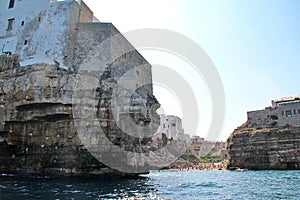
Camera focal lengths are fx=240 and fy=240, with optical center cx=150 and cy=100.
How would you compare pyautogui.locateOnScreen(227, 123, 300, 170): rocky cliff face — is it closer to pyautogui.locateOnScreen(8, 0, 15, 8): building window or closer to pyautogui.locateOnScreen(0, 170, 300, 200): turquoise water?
pyautogui.locateOnScreen(0, 170, 300, 200): turquoise water

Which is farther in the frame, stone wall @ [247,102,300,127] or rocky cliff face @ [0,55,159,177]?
stone wall @ [247,102,300,127]

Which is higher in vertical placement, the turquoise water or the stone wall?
the stone wall

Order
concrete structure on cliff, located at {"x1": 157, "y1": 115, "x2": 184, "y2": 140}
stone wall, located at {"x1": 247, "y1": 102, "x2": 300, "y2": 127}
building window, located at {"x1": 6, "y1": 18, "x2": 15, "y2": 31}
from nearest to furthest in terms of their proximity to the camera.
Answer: building window, located at {"x1": 6, "y1": 18, "x2": 15, "y2": 31} → stone wall, located at {"x1": 247, "y1": 102, "x2": 300, "y2": 127} → concrete structure on cliff, located at {"x1": 157, "y1": 115, "x2": 184, "y2": 140}

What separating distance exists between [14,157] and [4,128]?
8.47 feet

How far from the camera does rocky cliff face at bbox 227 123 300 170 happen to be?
42.0 meters

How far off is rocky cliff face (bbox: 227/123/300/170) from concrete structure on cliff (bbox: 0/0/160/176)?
1199 inches

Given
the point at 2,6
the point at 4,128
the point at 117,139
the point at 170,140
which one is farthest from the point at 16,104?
the point at 170,140

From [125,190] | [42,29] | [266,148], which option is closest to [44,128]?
Result: [42,29]

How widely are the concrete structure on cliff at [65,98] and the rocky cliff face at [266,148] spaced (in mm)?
30455

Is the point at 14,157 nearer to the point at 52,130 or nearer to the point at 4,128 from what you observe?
the point at 4,128

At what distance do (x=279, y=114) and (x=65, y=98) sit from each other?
42.1m

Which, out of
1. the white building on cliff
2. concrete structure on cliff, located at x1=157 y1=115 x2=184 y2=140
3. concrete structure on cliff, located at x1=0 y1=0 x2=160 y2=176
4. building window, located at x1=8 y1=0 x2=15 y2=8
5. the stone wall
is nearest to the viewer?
concrete structure on cliff, located at x1=0 y1=0 x2=160 y2=176

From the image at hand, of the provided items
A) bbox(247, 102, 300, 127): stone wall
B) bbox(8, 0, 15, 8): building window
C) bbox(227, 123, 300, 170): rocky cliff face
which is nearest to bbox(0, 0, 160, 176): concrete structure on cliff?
bbox(8, 0, 15, 8): building window

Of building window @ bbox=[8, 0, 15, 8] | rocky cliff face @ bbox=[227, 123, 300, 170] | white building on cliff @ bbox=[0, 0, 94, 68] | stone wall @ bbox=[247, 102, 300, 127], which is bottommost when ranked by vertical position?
rocky cliff face @ bbox=[227, 123, 300, 170]
